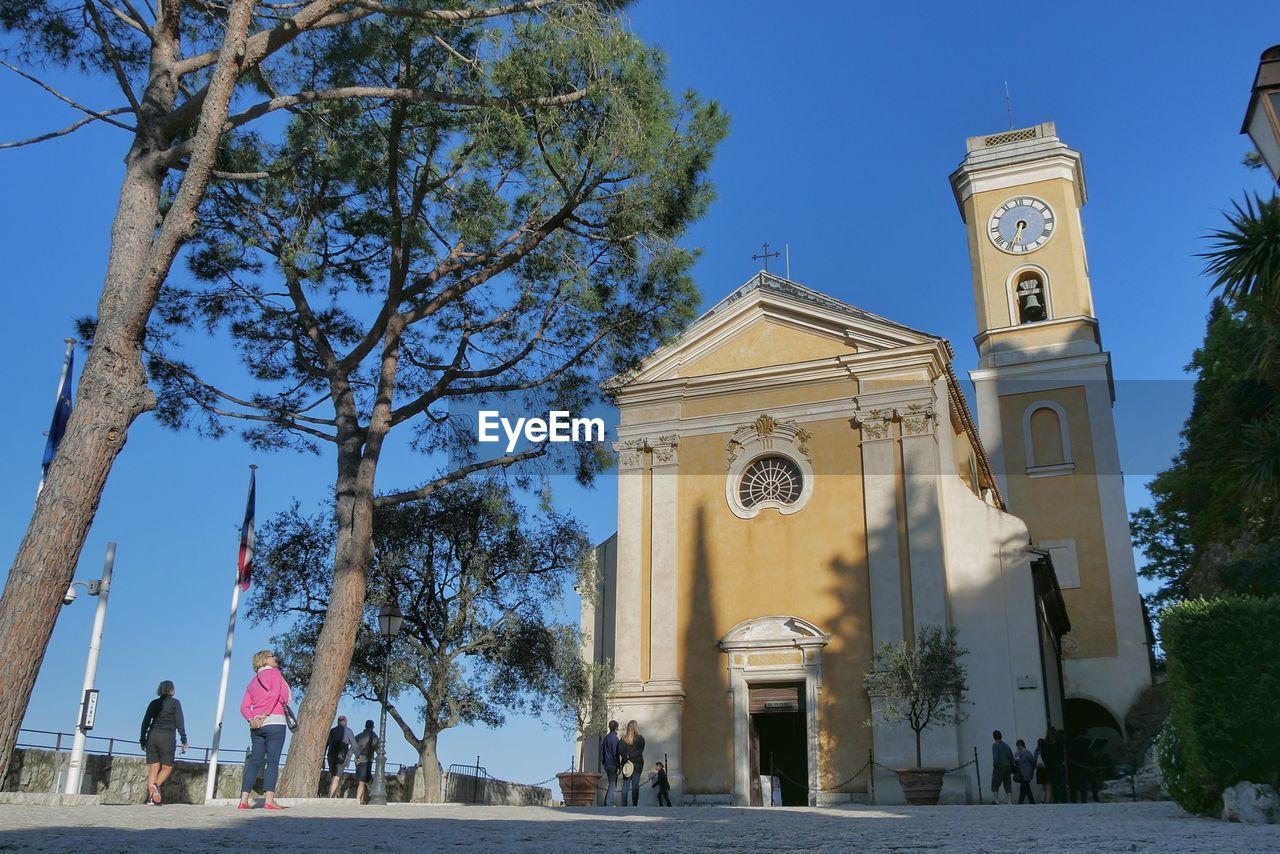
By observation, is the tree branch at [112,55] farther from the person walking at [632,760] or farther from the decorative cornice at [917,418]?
the decorative cornice at [917,418]

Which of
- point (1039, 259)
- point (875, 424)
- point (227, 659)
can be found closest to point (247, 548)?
point (227, 659)

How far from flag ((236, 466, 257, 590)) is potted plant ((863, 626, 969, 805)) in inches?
415

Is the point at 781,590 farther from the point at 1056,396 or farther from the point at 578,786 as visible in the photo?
the point at 1056,396

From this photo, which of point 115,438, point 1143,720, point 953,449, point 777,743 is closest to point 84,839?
point 115,438

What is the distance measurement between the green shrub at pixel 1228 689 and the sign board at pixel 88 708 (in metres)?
11.5

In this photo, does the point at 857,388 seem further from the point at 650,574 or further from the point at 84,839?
Result: the point at 84,839

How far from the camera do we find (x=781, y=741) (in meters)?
21.1

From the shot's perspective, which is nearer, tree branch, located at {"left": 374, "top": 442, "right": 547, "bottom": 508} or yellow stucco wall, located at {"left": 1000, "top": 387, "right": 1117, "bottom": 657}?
tree branch, located at {"left": 374, "top": 442, "right": 547, "bottom": 508}

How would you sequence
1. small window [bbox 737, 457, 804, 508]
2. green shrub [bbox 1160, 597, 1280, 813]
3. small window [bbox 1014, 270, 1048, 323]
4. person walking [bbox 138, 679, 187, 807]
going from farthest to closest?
1. small window [bbox 1014, 270, 1048, 323]
2. small window [bbox 737, 457, 804, 508]
3. person walking [bbox 138, 679, 187, 807]
4. green shrub [bbox 1160, 597, 1280, 813]

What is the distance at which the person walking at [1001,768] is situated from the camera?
56.2 ft

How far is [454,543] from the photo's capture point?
2286 cm

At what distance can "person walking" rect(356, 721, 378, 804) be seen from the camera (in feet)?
52.5

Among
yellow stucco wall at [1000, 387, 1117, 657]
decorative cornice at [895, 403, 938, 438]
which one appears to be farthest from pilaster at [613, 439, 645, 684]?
yellow stucco wall at [1000, 387, 1117, 657]

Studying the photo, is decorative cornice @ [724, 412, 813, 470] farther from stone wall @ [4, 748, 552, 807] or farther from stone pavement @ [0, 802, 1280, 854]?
stone pavement @ [0, 802, 1280, 854]
